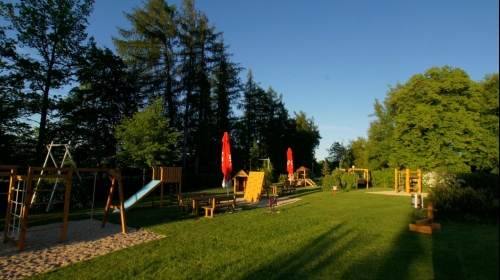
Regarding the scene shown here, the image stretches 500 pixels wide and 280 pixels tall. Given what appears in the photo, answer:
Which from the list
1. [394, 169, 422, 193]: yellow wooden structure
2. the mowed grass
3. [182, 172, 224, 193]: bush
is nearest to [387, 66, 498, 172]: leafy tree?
[394, 169, 422, 193]: yellow wooden structure

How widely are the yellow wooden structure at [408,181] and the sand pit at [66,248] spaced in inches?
742

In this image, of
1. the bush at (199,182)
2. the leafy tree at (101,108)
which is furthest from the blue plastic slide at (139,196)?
the leafy tree at (101,108)

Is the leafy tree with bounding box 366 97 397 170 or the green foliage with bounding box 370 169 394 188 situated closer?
the green foliage with bounding box 370 169 394 188

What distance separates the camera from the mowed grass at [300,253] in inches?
193

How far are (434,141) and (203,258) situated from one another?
85.5 feet

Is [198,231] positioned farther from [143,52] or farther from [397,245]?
[143,52]

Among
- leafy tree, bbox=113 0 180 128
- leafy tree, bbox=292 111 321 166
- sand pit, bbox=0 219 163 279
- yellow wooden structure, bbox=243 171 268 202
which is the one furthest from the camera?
leafy tree, bbox=292 111 321 166

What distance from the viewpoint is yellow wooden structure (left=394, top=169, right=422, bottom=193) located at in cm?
2106

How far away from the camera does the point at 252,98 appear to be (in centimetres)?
4219

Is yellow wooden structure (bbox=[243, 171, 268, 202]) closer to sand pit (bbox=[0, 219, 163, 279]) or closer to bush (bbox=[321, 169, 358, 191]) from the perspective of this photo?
sand pit (bbox=[0, 219, 163, 279])

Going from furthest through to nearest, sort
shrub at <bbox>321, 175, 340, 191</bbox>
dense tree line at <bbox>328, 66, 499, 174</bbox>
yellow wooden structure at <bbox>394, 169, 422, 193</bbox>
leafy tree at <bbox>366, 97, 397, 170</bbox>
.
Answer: leafy tree at <bbox>366, 97, 397, 170</bbox> < dense tree line at <bbox>328, 66, 499, 174</bbox> < shrub at <bbox>321, 175, 340, 191</bbox> < yellow wooden structure at <bbox>394, 169, 422, 193</bbox>

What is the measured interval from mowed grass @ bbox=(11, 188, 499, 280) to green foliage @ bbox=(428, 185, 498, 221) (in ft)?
2.31

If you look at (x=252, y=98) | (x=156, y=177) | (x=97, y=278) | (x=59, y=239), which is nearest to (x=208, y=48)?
(x=252, y=98)

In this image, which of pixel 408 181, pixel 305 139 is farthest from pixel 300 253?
pixel 305 139
